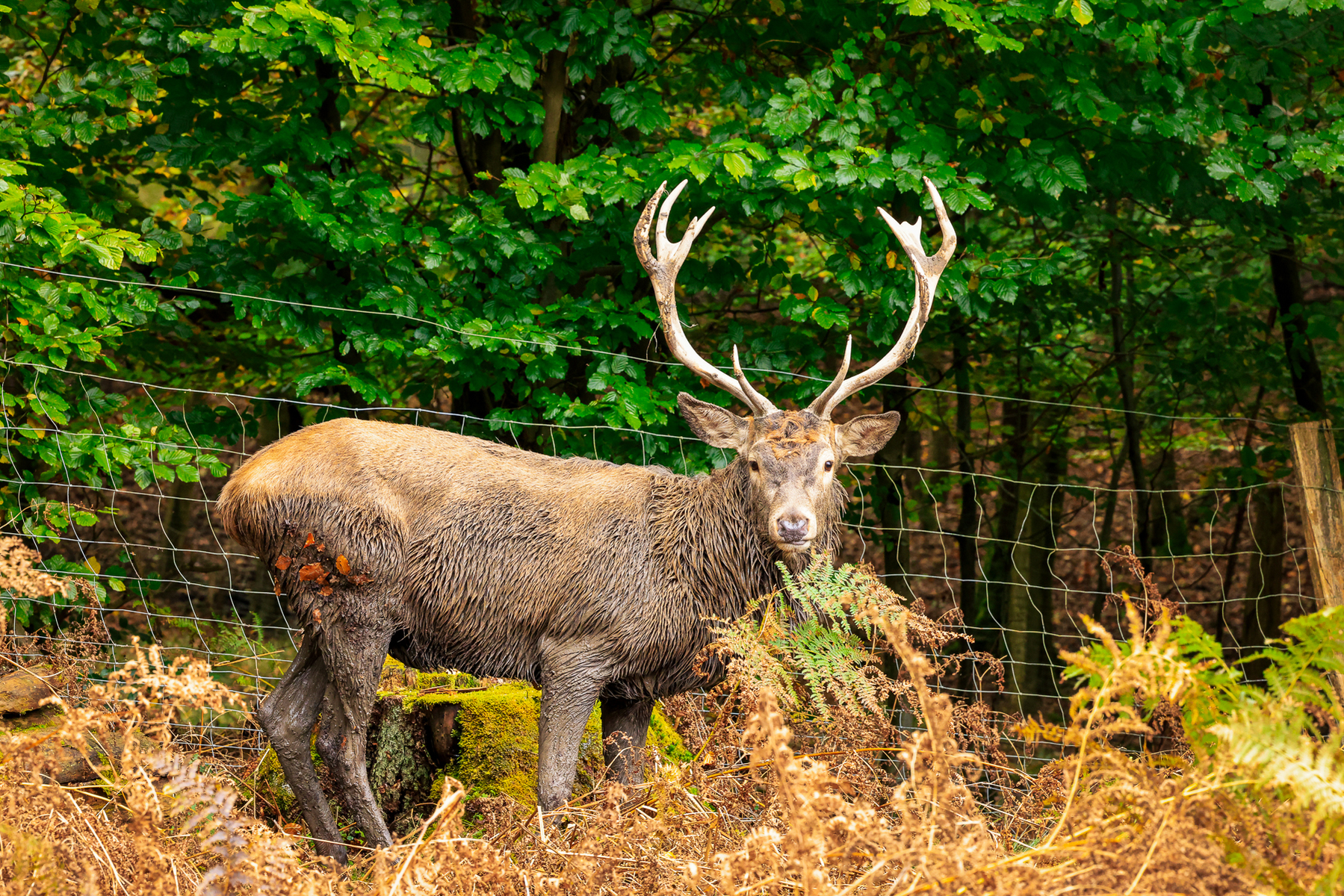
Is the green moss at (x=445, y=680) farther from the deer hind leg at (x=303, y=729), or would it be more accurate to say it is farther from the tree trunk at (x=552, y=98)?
the tree trunk at (x=552, y=98)

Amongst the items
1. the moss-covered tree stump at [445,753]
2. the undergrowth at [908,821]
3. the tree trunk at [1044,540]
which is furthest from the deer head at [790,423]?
the tree trunk at [1044,540]

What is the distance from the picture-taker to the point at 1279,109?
7.04m

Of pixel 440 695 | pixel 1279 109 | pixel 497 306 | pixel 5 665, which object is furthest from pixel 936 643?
pixel 1279 109

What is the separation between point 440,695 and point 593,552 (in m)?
1.39

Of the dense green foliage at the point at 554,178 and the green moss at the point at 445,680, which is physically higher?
the dense green foliage at the point at 554,178

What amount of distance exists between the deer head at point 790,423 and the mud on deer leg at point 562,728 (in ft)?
3.28

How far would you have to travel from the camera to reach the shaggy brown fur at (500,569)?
4812mm

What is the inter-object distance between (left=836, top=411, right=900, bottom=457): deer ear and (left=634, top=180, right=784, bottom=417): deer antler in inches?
15.1

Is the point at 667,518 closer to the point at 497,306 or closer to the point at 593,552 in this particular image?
the point at 593,552

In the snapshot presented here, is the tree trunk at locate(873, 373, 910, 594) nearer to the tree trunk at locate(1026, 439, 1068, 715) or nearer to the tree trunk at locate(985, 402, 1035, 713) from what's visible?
the tree trunk at locate(985, 402, 1035, 713)

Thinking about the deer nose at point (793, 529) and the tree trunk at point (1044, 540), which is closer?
the deer nose at point (793, 529)

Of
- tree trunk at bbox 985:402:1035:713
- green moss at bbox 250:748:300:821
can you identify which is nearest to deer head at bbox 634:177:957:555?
green moss at bbox 250:748:300:821

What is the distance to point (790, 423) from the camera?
4938 mm

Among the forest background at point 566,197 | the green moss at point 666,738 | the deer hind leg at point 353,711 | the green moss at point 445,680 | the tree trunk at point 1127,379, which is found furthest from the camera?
the tree trunk at point 1127,379
